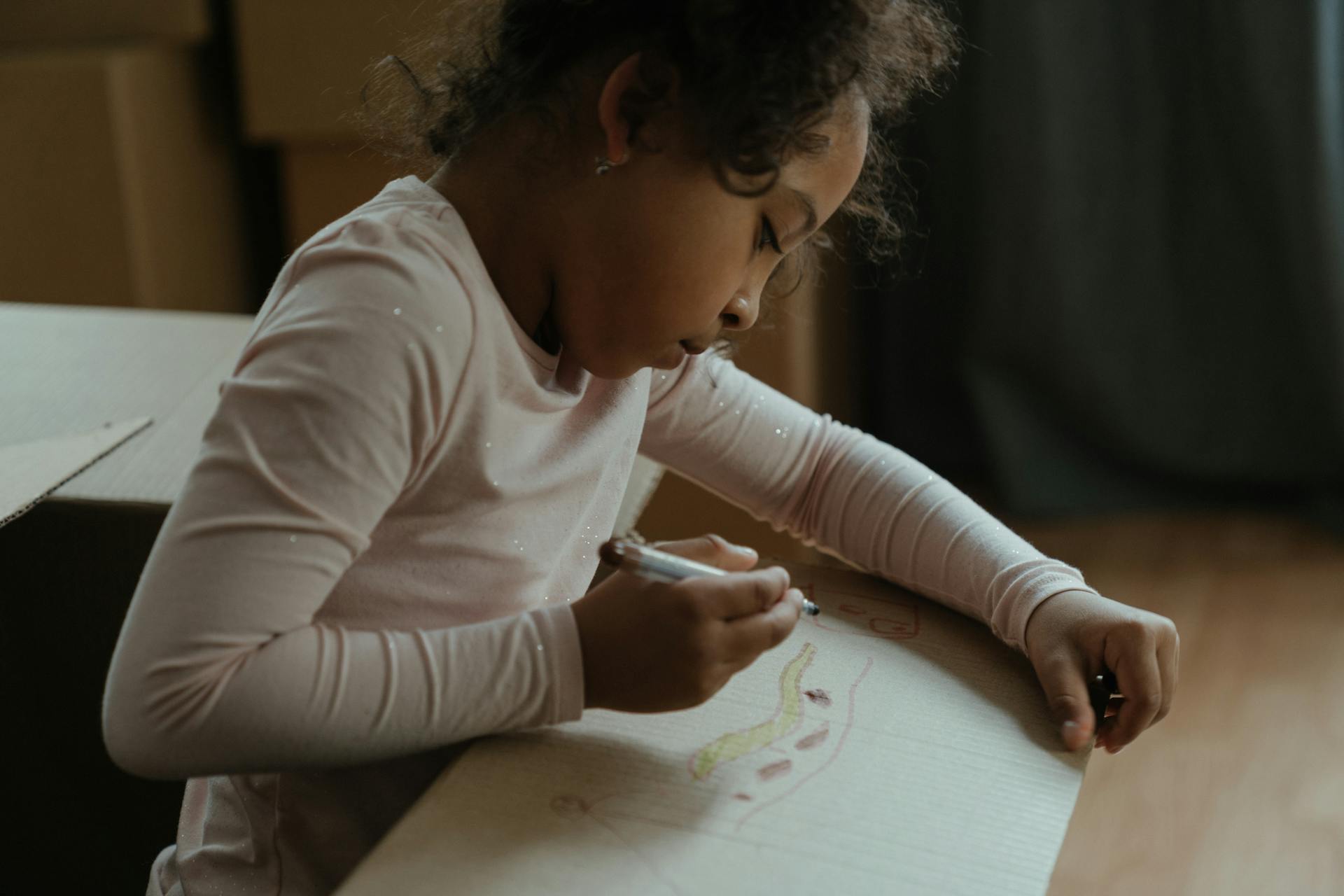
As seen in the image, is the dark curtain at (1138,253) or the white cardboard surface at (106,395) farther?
the dark curtain at (1138,253)

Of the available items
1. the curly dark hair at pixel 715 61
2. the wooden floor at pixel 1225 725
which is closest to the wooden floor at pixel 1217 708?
the wooden floor at pixel 1225 725

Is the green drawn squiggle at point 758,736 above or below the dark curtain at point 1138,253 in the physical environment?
above

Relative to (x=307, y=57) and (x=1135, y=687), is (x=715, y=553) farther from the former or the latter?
(x=307, y=57)

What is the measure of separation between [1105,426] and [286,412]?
142 centimetres

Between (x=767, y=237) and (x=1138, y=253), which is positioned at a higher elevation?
Answer: (x=767, y=237)

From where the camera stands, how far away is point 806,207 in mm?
554

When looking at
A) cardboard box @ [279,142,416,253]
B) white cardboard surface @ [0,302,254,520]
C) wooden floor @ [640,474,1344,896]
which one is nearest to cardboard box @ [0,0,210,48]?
cardboard box @ [279,142,416,253]

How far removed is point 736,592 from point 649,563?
34mm

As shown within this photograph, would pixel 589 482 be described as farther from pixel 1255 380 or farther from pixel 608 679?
pixel 1255 380

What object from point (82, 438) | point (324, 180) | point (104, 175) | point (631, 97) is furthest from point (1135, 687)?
point (104, 175)

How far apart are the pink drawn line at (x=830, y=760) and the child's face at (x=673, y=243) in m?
0.16

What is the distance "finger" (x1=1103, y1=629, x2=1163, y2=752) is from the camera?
59cm

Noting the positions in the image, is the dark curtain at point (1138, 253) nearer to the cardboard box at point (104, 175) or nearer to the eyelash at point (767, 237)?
the cardboard box at point (104, 175)

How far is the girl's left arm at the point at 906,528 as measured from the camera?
1.94 ft
